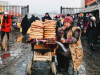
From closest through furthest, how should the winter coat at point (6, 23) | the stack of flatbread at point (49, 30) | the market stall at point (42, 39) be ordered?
the market stall at point (42, 39) → the stack of flatbread at point (49, 30) → the winter coat at point (6, 23)

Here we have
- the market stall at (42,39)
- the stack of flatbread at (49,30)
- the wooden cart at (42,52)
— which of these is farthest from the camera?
the stack of flatbread at (49,30)

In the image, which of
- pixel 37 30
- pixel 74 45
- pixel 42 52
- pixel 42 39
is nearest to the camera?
pixel 42 39

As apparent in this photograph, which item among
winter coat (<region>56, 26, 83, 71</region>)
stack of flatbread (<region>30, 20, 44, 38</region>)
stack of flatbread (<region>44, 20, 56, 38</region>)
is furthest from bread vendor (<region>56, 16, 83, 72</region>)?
stack of flatbread (<region>30, 20, 44, 38</region>)

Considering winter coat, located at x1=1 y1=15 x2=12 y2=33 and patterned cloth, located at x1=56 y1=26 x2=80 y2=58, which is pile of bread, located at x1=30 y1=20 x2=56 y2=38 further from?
winter coat, located at x1=1 y1=15 x2=12 y2=33

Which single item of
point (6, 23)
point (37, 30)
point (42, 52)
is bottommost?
point (42, 52)

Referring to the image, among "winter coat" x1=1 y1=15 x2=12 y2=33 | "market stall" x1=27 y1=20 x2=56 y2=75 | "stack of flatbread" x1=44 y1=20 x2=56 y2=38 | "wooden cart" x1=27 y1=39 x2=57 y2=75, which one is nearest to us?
"market stall" x1=27 y1=20 x2=56 y2=75

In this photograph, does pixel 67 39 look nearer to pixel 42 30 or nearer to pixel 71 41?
pixel 71 41

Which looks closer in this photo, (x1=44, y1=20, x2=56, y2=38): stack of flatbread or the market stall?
the market stall

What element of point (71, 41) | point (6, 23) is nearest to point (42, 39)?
point (71, 41)

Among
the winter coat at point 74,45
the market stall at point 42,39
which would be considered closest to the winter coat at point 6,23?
the market stall at point 42,39

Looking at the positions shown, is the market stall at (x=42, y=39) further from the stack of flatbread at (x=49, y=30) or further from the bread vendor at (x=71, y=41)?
the bread vendor at (x=71, y=41)

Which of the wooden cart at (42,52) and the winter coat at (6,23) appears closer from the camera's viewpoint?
the wooden cart at (42,52)

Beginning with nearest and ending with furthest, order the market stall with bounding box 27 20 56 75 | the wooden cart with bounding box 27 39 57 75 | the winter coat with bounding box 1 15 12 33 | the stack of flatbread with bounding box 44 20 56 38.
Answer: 1. the market stall with bounding box 27 20 56 75
2. the wooden cart with bounding box 27 39 57 75
3. the stack of flatbread with bounding box 44 20 56 38
4. the winter coat with bounding box 1 15 12 33

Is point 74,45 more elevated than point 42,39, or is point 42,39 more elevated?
point 42,39
